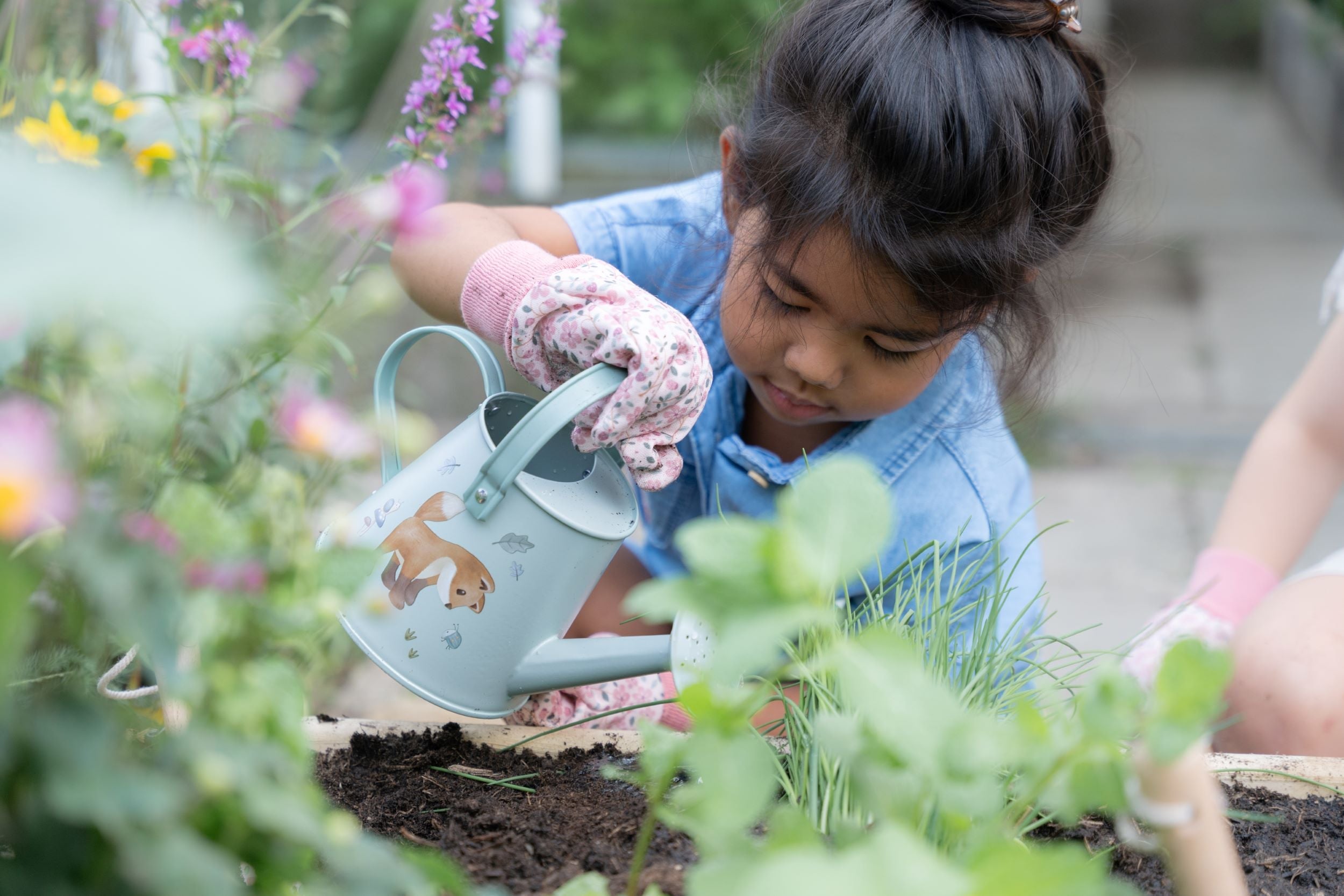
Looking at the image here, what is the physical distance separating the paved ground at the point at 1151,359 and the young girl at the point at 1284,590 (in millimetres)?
211

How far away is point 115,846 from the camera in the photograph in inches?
14.9

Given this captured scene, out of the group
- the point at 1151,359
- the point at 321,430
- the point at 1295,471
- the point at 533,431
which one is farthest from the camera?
the point at 1151,359

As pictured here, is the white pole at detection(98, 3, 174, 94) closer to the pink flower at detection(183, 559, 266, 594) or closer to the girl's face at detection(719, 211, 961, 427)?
the girl's face at detection(719, 211, 961, 427)

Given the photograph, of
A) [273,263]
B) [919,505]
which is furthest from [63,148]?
[919,505]

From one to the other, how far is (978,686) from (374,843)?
0.52m

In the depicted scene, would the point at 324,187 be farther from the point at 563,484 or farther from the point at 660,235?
the point at 660,235

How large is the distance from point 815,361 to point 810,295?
0.06 m

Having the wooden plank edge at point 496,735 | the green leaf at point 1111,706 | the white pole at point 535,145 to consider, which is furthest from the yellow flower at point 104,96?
the white pole at point 535,145

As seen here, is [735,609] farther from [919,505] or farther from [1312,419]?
[1312,419]

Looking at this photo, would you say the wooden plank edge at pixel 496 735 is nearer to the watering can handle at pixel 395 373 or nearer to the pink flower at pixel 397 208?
the watering can handle at pixel 395 373

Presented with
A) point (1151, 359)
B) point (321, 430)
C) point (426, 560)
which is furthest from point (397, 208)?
point (1151, 359)

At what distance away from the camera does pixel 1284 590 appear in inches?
50.3

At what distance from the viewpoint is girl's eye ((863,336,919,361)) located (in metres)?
1.07

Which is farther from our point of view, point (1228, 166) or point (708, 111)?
point (1228, 166)
